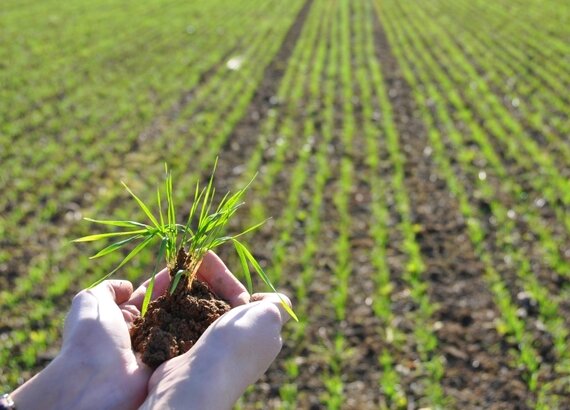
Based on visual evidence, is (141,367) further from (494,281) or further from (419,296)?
(494,281)

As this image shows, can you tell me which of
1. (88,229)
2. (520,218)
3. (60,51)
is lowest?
(520,218)

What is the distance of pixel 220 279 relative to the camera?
7.85 feet

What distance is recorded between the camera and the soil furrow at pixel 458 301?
154 inches

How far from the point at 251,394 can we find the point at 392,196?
2921mm

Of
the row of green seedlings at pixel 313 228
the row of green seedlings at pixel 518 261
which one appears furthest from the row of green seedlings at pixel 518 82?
the row of green seedlings at pixel 313 228

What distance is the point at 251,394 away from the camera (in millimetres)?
3920

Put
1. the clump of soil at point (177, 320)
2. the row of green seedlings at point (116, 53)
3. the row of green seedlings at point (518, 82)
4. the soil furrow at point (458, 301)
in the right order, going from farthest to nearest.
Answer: the row of green seedlings at point (116, 53) → the row of green seedlings at point (518, 82) → the soil furrow at point (458, 301) → the clump of soil at point (177, 320)

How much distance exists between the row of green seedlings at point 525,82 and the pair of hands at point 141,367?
244 inches

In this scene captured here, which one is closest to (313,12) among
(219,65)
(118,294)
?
(219,65)

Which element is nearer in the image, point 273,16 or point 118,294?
point 118,294

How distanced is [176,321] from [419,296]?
287 centimetres

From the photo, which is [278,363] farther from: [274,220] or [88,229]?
[88,229]

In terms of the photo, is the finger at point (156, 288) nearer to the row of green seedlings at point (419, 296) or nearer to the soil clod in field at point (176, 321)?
the soil clod in field at point (176, 321)

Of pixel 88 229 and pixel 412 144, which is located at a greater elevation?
pixel 88 229
